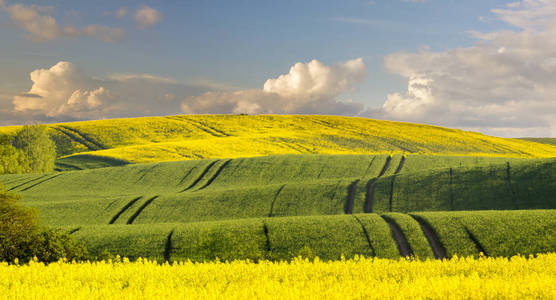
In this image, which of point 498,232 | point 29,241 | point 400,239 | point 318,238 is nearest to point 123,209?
point 29,241

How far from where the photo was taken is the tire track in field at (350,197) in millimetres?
47112

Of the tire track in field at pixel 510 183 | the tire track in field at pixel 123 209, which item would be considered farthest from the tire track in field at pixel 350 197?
the tire track in field at pixel 123 209

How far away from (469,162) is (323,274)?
209 feet

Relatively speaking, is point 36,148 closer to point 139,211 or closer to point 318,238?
point 139,211

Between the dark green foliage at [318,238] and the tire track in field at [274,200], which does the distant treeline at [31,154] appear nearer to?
the tire track in field at [274,200]

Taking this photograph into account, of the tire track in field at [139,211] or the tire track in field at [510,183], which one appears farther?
the tire track in field at [139,211]

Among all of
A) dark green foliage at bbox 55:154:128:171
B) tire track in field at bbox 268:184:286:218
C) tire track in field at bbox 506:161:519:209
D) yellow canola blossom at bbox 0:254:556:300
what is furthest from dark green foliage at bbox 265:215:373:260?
dark green foliage at bbox 55:154:128:171

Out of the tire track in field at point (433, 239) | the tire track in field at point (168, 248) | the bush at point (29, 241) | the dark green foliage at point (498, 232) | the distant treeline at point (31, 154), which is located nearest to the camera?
the bush at point (29, 241)

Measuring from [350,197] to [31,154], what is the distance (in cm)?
7042

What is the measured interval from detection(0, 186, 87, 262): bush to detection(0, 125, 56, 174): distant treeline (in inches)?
2706

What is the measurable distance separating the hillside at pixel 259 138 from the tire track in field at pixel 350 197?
3835 centimetres

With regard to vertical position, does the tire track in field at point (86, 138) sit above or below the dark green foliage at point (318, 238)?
above

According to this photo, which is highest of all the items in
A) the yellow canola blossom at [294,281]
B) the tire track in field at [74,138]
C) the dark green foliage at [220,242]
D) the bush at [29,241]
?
the tire track in field at [74,138]

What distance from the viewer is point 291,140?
102m
